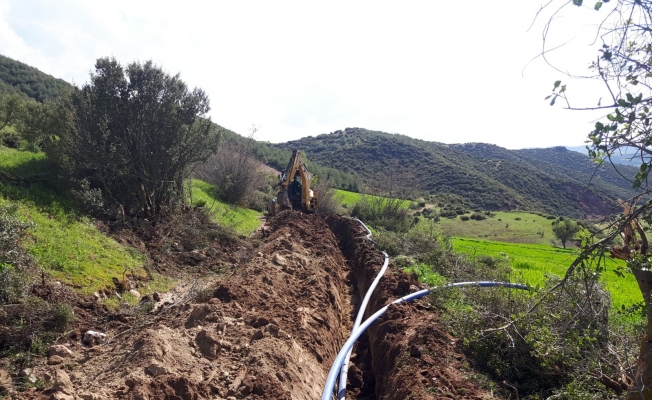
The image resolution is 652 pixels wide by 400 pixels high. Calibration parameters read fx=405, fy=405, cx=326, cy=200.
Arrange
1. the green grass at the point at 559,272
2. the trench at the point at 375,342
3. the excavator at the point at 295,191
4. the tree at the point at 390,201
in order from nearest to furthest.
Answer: the trench at the point at 375,342, the green grass at the point at 559,272, the excavator at the point at 295,191, the tree at the point at 390,201

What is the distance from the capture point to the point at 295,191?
2061cm

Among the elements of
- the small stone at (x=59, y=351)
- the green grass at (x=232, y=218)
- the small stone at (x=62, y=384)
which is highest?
the green grass at (x=232, y=218)

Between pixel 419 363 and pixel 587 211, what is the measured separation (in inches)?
2522

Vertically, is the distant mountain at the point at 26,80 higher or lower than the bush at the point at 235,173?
higher

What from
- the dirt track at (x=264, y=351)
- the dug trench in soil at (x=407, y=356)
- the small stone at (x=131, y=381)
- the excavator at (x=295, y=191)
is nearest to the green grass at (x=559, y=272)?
the dug trench in soil at (x=407, y=356)

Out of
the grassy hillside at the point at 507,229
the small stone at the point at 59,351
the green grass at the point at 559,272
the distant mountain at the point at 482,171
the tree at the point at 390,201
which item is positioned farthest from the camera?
the distant mountain at the point at 482,171

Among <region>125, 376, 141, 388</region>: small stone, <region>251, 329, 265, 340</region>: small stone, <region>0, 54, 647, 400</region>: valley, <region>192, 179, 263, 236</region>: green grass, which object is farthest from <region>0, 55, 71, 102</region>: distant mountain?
<region>125, 376, 141, 388</region>: small stone

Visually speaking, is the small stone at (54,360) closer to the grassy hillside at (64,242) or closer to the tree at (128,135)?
the grassy hillside at (64,242)

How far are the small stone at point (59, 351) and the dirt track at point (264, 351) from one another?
10 centimetres

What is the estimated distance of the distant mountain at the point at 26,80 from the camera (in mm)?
47062

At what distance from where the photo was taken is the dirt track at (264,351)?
4309mm

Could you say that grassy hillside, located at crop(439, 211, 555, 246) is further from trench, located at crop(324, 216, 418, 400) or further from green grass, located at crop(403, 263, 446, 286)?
green grass, located at crop(403, 263, 446, 286)

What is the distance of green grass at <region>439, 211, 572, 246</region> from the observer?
118 feet

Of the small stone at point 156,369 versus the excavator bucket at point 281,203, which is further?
the excavator bucket at point 281,203
